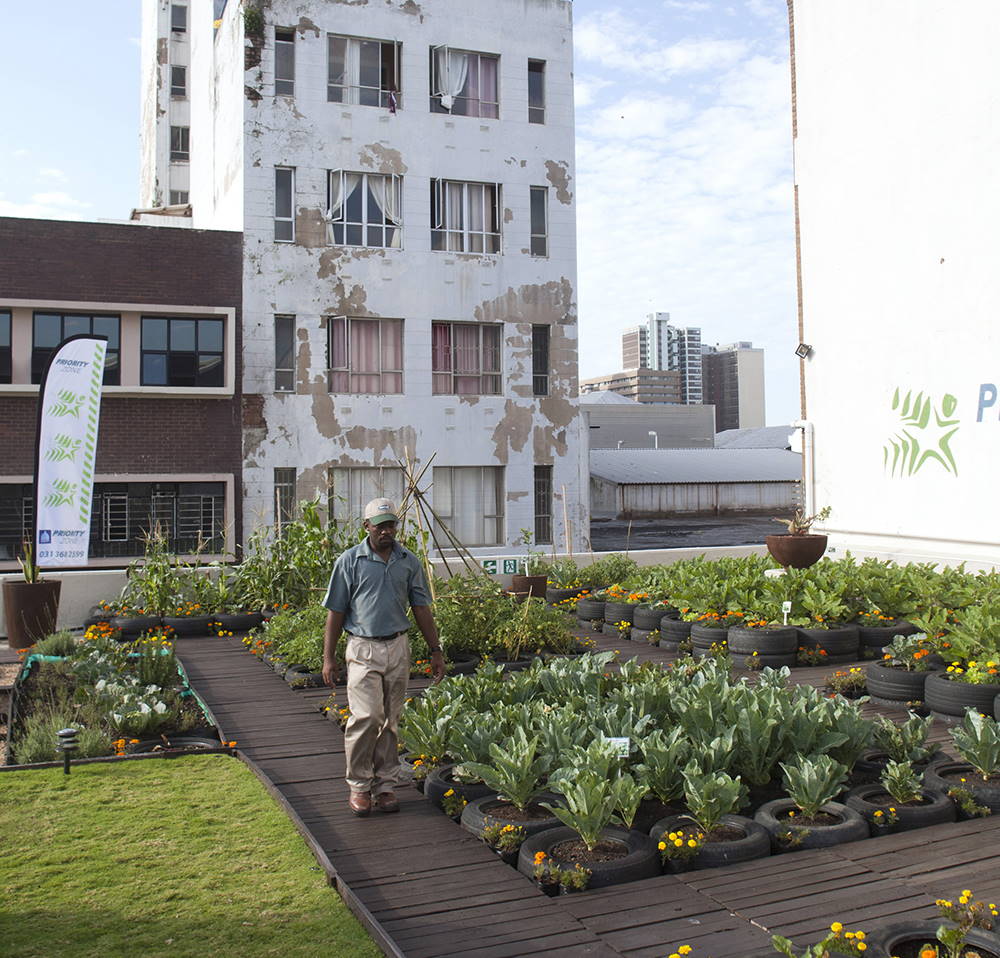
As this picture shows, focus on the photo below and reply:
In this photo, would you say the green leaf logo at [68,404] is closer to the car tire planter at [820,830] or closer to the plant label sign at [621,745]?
the plant label sign at [621,745]

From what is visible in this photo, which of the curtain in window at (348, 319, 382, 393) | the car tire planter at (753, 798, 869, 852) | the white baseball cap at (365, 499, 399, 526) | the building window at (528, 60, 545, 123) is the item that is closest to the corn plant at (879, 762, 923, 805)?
the car tire planter at (753, 798, 869, 852)

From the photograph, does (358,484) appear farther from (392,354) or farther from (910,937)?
(910,937)

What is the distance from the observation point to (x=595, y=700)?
24.7ft

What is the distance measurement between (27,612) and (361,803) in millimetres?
9629

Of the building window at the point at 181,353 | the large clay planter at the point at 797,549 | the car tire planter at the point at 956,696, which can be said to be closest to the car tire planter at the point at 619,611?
the large clay planter at the point at 797,549

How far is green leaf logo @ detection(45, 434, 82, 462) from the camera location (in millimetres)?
15602

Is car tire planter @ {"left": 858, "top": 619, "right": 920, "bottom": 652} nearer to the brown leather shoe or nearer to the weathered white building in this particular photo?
the brown leather shoe

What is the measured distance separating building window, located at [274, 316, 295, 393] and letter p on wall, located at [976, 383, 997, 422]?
52.8 ft

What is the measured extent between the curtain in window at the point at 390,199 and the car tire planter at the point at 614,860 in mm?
23120

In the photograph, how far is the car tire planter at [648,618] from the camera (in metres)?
13.1

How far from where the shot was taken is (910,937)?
4277 millimetres

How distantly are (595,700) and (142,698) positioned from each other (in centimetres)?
408

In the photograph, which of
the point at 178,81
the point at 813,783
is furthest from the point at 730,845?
the point at 178,81

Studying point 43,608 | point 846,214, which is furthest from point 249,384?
point 846,214
